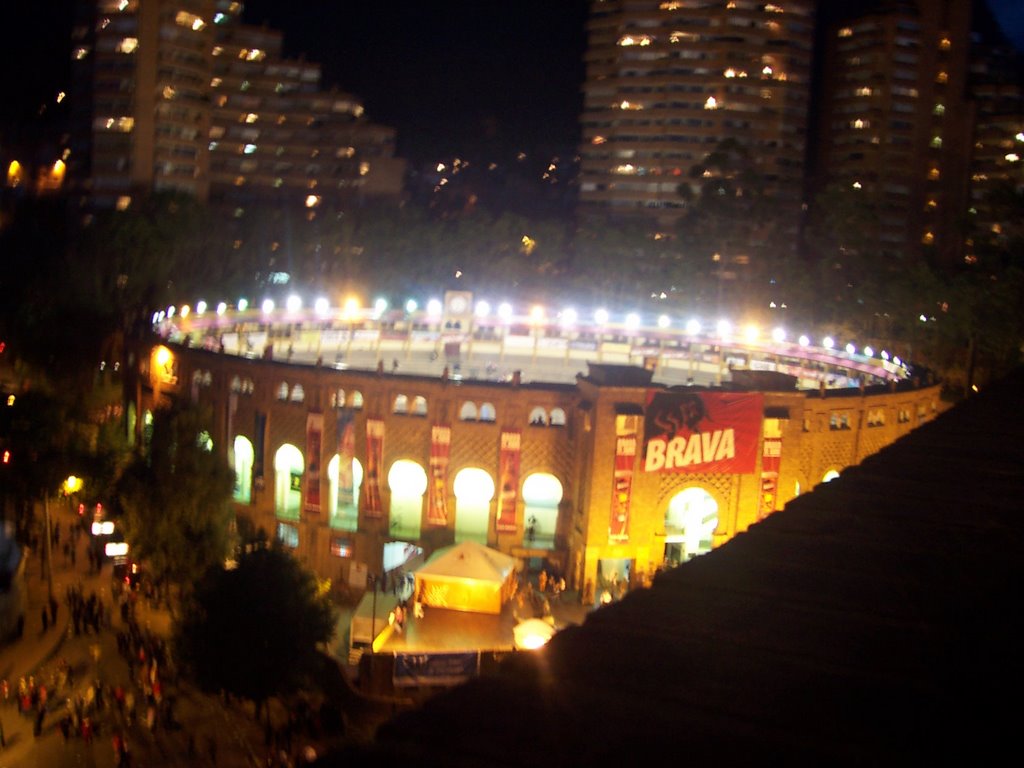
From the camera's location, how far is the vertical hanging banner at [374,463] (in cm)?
3278

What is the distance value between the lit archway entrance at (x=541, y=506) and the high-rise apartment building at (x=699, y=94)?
68102 mm

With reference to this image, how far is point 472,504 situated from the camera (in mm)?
32938

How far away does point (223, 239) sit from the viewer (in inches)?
2908

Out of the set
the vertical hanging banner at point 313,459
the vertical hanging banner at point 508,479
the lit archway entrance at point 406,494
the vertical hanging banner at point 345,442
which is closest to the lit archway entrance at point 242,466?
the vertical hanging banner at point 313,459

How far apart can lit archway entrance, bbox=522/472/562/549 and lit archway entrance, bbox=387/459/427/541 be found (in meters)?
3.00

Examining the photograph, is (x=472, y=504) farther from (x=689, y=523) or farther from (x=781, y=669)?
(x=781, y=669)

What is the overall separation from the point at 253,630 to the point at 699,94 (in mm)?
84111

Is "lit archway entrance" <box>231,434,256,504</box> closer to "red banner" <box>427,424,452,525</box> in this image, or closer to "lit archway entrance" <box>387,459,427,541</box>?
"lit archway entrance" <box>387,459,427,541</box>

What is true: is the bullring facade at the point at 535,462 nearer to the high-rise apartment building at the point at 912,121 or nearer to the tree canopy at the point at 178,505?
the tree canopy at the point at 178,505

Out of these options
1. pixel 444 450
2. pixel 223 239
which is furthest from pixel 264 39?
pixel 444 450

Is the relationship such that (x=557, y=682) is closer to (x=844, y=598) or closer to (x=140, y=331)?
(x=844, y=598)

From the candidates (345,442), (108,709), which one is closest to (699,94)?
(345,442)

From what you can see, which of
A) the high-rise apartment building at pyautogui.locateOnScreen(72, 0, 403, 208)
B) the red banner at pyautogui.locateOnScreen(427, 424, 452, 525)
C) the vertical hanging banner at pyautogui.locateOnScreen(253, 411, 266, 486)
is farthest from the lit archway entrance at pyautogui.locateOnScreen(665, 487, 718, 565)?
the high-rise apartment building at pyautogui.locateOnScreen(72, 0, 403, 208)

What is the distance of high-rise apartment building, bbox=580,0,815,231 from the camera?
9850 centimetres
